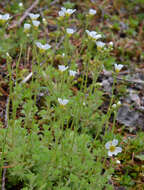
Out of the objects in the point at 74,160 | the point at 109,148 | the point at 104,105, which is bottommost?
the point at 104,105

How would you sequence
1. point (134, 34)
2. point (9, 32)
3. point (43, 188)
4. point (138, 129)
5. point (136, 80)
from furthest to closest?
point (134, 34), point (9, 32), point (136, 80), point (138, 129), point (43, 188)

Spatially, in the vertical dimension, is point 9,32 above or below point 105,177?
above

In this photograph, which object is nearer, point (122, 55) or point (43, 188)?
point (43, 188)

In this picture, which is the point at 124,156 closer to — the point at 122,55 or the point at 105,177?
the point at 105,177

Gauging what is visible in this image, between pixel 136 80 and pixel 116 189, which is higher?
pixel 136 80

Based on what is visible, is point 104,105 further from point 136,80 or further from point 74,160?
point 74,160

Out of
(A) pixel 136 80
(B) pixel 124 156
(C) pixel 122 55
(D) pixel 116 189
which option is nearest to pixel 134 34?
(C) pixel 122 55

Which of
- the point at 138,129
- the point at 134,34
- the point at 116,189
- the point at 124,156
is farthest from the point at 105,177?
the point at 134,34

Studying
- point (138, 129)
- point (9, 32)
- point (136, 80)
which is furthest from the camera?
point (9, 32)

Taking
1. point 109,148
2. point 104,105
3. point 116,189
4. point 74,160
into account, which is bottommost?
point 116,189
